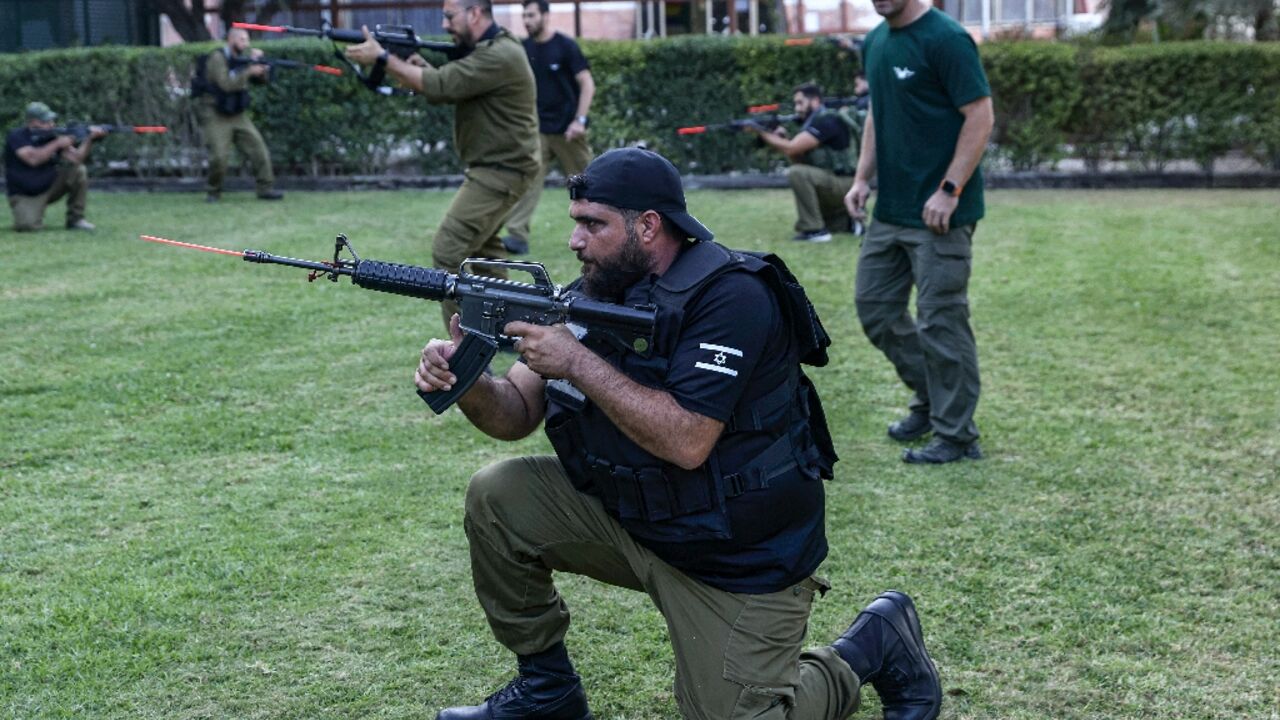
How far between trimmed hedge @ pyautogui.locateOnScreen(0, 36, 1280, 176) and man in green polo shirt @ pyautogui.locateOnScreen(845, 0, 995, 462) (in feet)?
35.7

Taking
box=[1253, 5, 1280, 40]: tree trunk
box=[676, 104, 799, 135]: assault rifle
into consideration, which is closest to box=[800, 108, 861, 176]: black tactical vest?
box=[676, 104, 799, 135]: assault rifle

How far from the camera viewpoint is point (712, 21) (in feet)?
87.9

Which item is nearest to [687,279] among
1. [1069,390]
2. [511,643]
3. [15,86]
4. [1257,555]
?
[511,643]

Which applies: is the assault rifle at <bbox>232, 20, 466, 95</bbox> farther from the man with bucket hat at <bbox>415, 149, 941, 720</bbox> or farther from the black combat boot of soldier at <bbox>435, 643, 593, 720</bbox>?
the black combat boot of soldier at <bbox>435, 643, 593, 720</bbox>

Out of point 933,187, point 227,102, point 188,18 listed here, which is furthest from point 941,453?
point 188,18

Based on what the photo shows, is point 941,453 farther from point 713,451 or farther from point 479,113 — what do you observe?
point 479,113

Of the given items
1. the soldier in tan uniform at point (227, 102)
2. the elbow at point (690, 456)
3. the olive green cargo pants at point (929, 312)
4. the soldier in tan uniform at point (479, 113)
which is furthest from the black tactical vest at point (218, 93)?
the elbow at point (690, 456)

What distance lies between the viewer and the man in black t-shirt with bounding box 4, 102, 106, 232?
1384cm

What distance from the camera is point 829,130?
12.9 m

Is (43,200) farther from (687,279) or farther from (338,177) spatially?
(687,279)

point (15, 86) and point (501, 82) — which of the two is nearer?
point (501, 82)

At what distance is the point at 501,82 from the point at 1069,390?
367 cm

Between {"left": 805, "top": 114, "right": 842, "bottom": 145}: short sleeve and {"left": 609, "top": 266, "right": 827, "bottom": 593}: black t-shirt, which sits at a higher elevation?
{"left": 805, "top": 114, "right": 842, "bottom": 145}: short sleeve

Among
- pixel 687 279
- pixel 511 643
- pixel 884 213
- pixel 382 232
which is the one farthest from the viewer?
pixel 382 232
